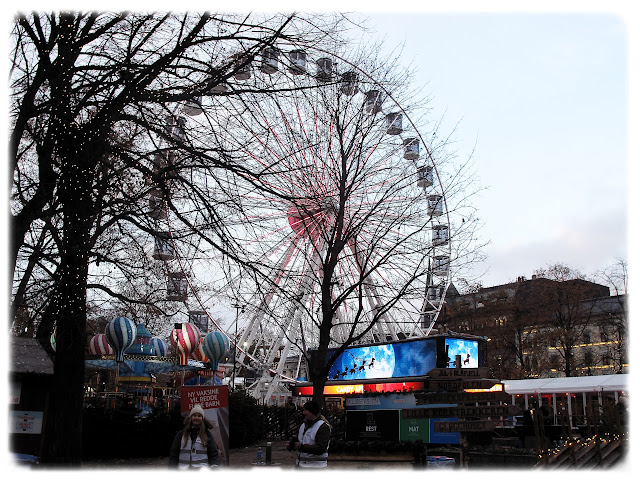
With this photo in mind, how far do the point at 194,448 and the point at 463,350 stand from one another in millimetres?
15460

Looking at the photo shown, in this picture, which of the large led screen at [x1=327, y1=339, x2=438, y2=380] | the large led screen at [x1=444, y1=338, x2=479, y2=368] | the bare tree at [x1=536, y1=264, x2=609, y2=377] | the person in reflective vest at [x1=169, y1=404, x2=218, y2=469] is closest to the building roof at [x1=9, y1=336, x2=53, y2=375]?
the person in reflective vest at [x1=169, y1=404, x2=218, y2=469]

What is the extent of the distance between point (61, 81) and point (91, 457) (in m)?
12.8

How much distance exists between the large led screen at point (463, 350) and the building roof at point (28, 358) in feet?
40.9

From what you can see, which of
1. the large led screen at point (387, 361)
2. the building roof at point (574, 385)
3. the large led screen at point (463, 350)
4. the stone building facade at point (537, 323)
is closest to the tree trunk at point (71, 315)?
the large led screen at point (387, 361)

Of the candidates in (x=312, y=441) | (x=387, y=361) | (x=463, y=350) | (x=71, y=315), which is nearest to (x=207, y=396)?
(x=71, y=315)

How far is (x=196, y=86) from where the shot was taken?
313 inches

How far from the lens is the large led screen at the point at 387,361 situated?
2014 cm

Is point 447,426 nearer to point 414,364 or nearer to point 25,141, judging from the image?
point 25,141

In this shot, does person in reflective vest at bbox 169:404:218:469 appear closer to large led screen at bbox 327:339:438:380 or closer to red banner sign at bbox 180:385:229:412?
red banner sign at bbox 180:385:229:412

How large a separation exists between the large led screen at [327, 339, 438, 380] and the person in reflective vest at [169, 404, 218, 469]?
14.0 meters

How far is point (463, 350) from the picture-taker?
2084cm

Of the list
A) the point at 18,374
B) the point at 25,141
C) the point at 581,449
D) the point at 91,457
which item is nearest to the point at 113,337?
the point at 91,457

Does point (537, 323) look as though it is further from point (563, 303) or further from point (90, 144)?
point (90, 144)

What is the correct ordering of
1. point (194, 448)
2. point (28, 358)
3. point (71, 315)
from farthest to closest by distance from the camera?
point (28, 358) → point (71, 315) → point (194, 448)
